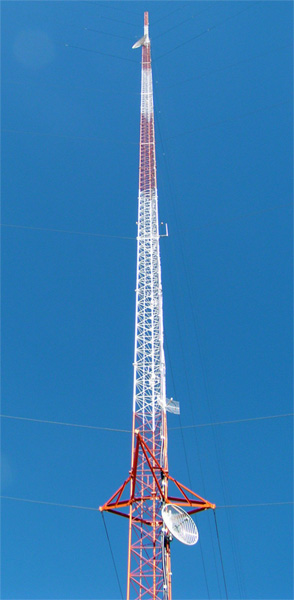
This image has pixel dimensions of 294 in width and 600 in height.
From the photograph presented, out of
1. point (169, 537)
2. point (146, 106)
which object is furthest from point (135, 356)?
point (146, 106)

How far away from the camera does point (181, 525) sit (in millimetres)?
25219

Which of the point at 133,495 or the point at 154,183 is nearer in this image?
the point at 133,495

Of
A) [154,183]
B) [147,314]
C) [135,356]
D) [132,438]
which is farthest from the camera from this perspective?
[154,183]

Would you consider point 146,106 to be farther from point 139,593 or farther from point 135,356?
point 139,593

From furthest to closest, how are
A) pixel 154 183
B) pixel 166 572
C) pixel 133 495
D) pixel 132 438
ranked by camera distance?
pixel 154 183
pixel 132 438
pixel 133 495
pixel 166 572

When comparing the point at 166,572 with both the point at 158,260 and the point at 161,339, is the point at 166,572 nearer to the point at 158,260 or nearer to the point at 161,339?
the point at 161,339

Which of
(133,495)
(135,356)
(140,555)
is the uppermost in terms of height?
(135,356)

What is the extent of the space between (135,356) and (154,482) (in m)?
8.81

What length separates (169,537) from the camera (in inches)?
1014

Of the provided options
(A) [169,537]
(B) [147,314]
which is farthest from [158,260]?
(A) [169,537]

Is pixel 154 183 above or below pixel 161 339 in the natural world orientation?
above

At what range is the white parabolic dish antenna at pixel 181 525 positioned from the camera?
81.2 feet

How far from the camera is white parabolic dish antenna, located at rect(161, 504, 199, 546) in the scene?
24.8m

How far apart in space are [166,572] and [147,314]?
57.2 feet
